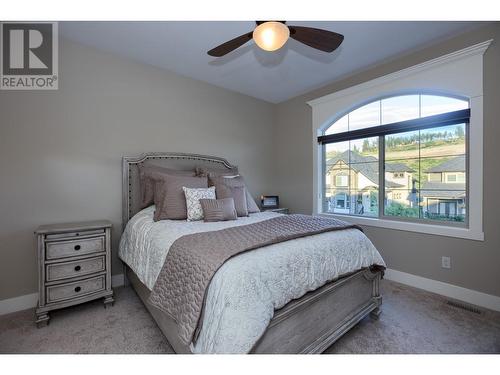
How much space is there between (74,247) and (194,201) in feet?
3.66

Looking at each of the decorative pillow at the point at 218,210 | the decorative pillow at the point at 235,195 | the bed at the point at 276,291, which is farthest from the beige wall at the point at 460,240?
the decorative pillow at the point at 218,210

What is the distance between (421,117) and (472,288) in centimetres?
185

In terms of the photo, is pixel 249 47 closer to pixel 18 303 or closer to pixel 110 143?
pixel 110 143

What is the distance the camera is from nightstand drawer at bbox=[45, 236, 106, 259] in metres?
1.98

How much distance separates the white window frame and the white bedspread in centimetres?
114

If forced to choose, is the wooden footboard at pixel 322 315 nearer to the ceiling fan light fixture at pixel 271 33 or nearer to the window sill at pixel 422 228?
the window sill at pixel 422 228

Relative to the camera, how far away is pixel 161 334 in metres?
1.83

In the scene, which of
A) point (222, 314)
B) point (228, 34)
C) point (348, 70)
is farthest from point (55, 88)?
point (348, 70)

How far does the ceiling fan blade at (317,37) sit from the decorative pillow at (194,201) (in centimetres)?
163

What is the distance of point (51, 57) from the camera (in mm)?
2336

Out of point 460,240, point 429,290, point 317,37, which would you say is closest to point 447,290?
point 429,290

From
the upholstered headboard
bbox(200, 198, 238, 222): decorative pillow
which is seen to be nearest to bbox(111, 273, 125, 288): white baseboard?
the upholstered headboard

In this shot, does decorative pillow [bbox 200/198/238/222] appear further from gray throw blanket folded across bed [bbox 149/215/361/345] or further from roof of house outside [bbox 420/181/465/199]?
roof of house outside [bbox 420/181/465/199]

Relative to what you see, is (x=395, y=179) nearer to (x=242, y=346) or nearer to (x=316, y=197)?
(x=316, y=197)
